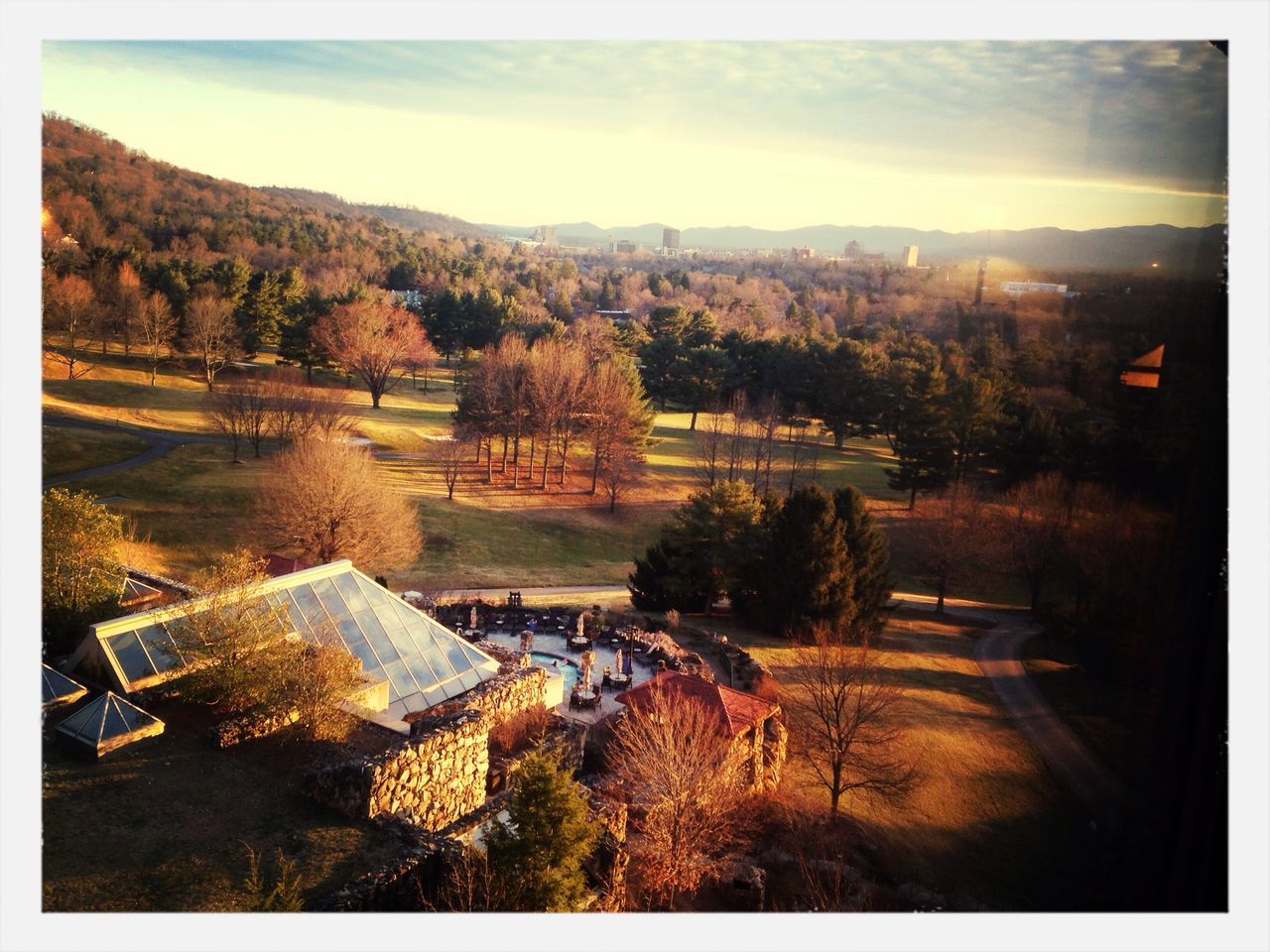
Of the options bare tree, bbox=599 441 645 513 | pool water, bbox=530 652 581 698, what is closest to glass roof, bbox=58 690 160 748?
pool water, bbox=530 652 581 698

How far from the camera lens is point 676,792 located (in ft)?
16.6

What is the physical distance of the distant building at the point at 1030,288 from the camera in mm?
5508

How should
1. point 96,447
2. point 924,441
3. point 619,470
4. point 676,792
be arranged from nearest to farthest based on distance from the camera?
1. point 676,792
2. point 96,447
3. point 924,441
4. point 619,470

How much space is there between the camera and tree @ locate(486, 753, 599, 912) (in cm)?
358

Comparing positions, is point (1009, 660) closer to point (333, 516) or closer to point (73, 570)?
point (73, 570)

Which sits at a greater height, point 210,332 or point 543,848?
point 210,332

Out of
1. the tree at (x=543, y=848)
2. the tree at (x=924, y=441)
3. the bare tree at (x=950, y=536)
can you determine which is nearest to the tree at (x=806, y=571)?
the bare tree at (x=950, y=536)

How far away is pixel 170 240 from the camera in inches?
544

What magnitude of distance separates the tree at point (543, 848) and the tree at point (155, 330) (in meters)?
13.8

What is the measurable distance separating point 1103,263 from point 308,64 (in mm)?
5028

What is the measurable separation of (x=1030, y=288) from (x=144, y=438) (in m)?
14.2

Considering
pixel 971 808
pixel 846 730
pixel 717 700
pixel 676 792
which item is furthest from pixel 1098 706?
pixel 717 700
